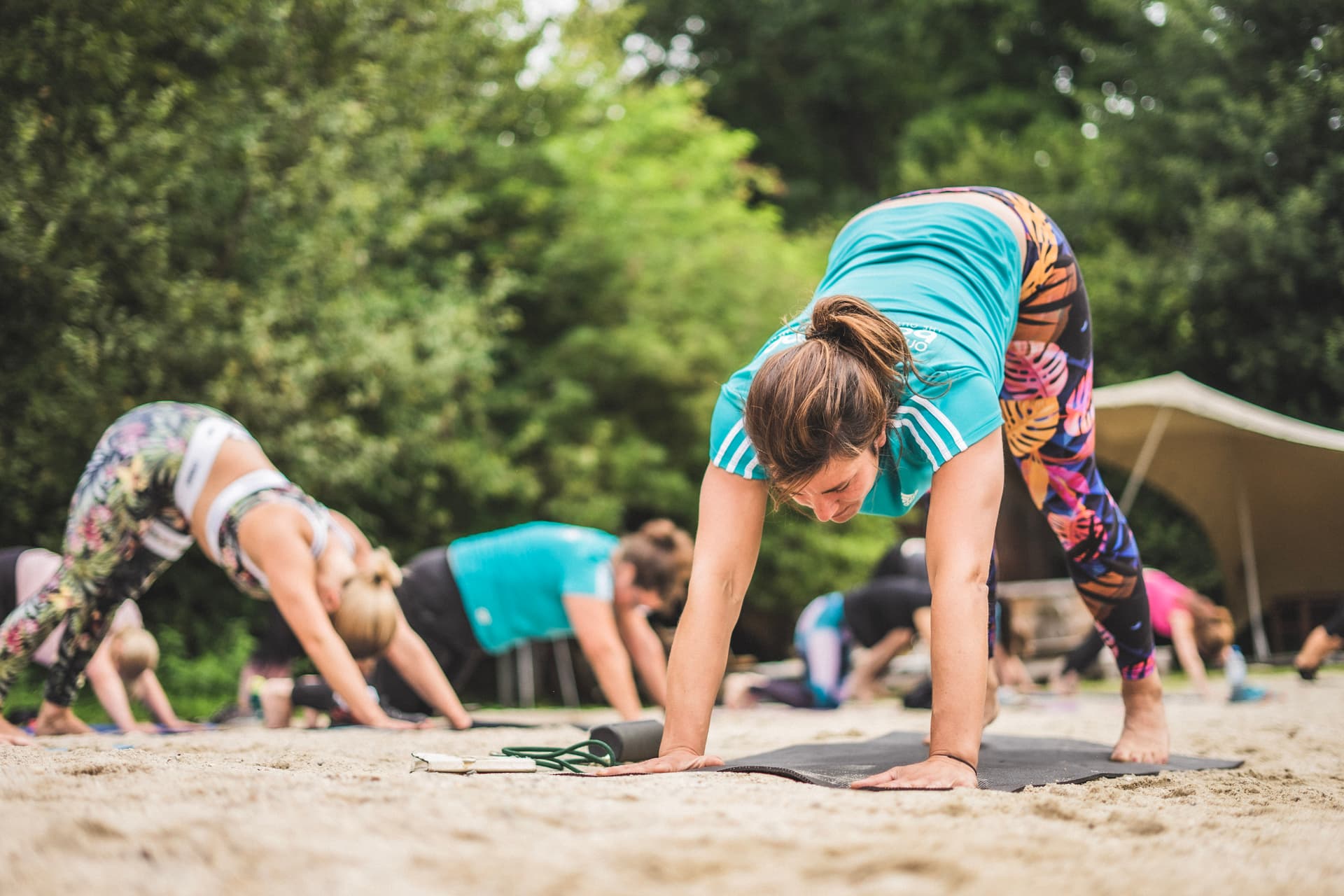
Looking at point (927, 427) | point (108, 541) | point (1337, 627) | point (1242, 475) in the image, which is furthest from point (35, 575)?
point (1242, 475)

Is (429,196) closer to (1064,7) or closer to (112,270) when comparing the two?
(112,270)

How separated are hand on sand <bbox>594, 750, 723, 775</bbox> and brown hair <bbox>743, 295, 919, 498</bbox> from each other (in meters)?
0.61

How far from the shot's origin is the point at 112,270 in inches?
278

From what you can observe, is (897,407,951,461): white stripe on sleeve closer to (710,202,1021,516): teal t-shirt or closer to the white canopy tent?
(710,202,1021,516): teal t-shirt

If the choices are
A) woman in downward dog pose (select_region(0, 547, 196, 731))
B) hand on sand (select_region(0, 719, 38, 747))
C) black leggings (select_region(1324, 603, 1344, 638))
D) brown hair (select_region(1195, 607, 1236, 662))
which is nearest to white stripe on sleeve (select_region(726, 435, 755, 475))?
hand on sand (select_region(0, 719, 38, 747))

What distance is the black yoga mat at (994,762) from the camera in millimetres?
2297

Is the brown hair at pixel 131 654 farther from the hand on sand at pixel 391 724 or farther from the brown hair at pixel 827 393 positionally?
the brown hair at pixel 827 393

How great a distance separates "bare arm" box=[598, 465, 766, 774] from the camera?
7.74ft

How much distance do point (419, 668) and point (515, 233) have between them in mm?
7964

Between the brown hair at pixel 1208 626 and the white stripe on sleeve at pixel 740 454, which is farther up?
the white stripe on sleeve at pixel 740 454

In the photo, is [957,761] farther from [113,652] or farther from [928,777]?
[113,652]

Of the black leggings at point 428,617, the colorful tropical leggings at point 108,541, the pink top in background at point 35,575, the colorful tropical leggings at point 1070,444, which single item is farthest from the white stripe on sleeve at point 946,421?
the pink top in background at point 35,575

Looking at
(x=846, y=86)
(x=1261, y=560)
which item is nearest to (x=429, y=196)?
(x=1261, y=560)

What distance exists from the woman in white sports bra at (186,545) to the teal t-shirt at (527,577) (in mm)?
1130
